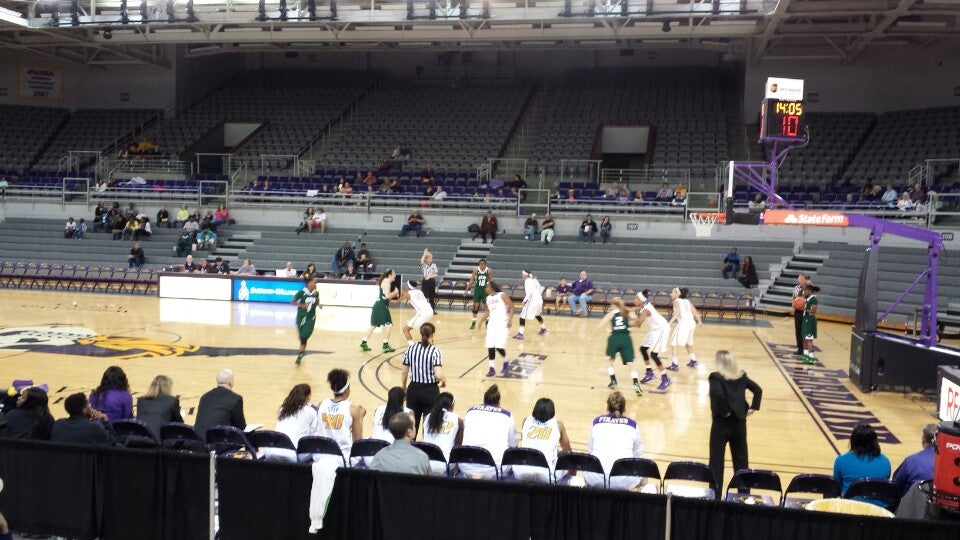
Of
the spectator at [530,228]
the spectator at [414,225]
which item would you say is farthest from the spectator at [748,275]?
the spectator at [414,225]

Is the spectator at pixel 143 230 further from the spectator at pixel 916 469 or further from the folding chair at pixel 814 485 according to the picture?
the spectator at pixel 916 469

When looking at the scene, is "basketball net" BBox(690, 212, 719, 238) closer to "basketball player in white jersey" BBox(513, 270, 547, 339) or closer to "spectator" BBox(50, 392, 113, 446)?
"basketball player in white jersey" BBox(513, 270, 547, 339)

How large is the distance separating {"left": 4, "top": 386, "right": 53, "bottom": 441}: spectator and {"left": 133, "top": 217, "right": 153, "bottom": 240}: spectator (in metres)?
24.7

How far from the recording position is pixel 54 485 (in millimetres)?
6520

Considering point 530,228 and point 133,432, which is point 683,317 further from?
point 530,228

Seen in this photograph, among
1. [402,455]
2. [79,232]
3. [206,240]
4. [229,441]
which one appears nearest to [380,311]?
[229,441]

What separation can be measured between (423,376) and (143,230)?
24.1m

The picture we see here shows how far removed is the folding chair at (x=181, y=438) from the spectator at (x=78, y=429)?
0.49 m

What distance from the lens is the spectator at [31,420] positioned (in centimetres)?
695

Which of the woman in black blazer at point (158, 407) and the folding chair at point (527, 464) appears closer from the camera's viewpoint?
the folding chair at point (527, 464)

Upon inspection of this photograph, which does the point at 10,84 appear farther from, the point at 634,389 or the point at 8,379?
the point at 634,389

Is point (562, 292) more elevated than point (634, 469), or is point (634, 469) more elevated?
point (562, 292)

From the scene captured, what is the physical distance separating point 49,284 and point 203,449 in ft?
75.3

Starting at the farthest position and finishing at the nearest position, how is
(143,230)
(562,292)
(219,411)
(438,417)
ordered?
(143,230) → (562,292) → (219,411) → (438,417)
